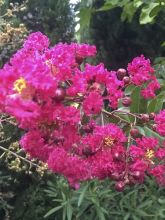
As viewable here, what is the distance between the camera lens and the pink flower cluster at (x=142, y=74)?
1.34 m

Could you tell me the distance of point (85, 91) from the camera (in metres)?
1.11

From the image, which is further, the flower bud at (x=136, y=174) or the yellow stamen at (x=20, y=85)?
the flower bud at (x=136, y=174)

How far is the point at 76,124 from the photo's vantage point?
1126mm

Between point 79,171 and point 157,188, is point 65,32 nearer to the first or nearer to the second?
point 157,188

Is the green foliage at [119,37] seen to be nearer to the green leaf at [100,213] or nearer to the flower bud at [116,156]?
the green leaf at [100,213]

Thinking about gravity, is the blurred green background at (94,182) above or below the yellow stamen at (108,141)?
below

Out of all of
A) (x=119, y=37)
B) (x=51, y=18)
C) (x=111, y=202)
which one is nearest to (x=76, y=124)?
(x=111, y=202)

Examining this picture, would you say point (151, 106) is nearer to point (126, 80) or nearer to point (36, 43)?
point (126, 80)

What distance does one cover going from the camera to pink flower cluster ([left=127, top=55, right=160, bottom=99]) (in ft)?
4.38

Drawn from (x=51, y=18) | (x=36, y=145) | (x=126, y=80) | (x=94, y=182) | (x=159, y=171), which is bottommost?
(x=51, y=18)

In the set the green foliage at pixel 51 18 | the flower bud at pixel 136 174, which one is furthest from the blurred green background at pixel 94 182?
the green foliage at pixel 51 18

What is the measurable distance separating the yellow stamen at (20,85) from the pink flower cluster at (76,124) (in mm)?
23

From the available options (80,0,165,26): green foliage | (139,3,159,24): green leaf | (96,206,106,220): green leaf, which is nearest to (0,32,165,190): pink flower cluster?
(96,206,106,220): green leaf

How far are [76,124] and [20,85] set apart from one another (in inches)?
10.5
